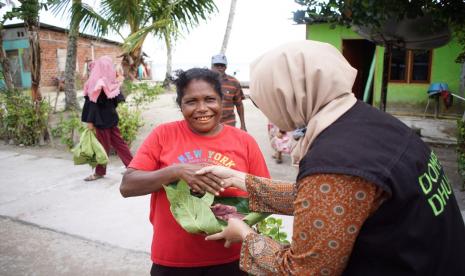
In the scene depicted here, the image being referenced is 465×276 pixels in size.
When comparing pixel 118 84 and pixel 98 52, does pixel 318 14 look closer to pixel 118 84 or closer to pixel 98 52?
pixel 118 84

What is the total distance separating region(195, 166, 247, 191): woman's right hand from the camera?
1819 millimetres

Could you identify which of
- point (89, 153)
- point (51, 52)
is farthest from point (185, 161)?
point (51, 52)

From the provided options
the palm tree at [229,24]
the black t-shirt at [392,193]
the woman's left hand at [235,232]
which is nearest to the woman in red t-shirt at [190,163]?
the woman's left hand at [235,232]

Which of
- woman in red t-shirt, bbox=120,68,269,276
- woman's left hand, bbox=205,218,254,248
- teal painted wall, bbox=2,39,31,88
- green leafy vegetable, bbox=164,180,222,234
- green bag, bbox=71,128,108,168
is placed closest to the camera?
woman's left hand, bbox=205,218,254,248

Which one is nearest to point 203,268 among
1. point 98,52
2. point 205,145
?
point 205,145

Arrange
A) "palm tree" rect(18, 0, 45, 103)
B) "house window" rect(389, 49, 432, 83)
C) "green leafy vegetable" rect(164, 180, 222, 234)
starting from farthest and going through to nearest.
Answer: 1. "house window" rect(389, 49, 432, 83)
2. "palm tree" rect(18, 0, 45, 103)
3. "green leafy vegetable" rect(164, 180, 222, 234)

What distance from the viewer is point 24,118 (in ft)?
24.7

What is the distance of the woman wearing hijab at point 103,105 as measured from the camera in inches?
210

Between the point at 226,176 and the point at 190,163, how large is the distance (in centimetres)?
20

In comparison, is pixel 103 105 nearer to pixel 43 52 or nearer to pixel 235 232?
pixel 235 232

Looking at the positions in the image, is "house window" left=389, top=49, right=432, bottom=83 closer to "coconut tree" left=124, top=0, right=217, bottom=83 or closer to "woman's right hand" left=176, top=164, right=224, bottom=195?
"coconut tree" left=124, top=0, right=217, bottom=83

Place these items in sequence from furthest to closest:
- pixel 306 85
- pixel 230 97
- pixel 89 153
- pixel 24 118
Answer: pixel 24 118 < pixel 230 97 < pixel 89 153 < pixel 306 85

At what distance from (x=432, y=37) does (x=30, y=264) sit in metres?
5.84

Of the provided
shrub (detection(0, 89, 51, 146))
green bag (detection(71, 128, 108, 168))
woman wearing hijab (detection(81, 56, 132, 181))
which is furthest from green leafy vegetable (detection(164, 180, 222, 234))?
shrub (detection(0, 89, 51, 146))
